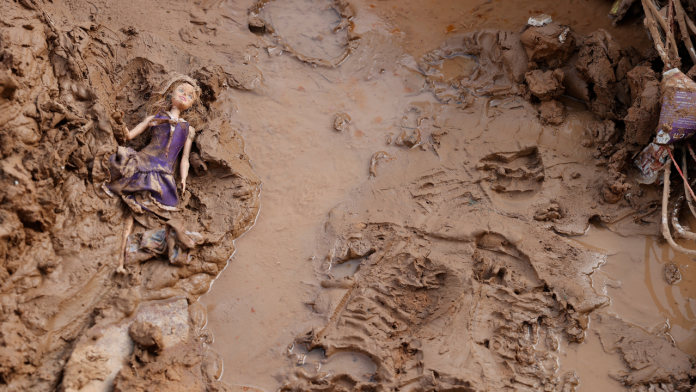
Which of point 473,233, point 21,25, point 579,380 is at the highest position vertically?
point 21,25

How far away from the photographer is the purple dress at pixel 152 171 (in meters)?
3.46

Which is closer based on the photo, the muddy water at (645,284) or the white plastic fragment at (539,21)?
the muddy water at (645,284)

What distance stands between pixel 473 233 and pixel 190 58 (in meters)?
3.04

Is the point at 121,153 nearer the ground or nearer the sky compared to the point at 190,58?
nearer the ground

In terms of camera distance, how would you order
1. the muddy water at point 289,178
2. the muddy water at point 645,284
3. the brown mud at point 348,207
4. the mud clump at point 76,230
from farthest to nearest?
the muddy water at point 645,284 → the muddy water at point 289,178 → the brown mud at point 348,207 → the mud clump at point 76,230

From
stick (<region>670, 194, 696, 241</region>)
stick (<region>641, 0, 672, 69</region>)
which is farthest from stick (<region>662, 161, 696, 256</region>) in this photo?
stick (<region>641, 0, 672, 69</region>)

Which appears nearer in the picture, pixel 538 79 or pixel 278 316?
pixel 278 316

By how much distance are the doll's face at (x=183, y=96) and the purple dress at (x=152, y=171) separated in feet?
0.51

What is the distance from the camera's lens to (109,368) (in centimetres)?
283

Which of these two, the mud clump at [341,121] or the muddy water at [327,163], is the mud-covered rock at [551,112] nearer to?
the muddy water at [327,163]

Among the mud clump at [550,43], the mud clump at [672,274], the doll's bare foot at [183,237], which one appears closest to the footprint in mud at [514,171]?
the mud clump at [550,43]

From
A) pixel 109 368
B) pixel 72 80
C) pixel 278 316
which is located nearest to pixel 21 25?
pixel 72 80

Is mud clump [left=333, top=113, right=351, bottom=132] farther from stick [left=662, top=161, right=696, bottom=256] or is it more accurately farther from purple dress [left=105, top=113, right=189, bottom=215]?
stick [left=662, top=161, right=696, bottom=256]

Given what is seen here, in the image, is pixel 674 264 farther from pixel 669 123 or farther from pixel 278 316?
pixel 278 316
